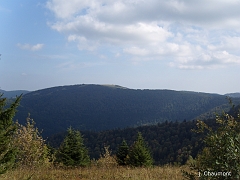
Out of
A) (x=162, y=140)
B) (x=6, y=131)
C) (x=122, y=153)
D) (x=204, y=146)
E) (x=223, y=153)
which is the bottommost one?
(x=162, y=140)

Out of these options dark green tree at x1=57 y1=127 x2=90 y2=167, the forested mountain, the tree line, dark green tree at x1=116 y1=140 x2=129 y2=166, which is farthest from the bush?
the forested mountain

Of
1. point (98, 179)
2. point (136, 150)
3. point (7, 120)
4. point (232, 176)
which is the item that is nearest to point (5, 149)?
point (7, 120)

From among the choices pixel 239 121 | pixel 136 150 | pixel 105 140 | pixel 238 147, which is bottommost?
pixel 105 140

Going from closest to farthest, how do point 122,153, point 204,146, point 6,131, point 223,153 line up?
point 223,153 → point 204,146 → point 6,131 → point 122,153

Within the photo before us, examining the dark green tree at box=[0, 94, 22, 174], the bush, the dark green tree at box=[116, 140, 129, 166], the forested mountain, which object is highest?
the dark green tree at box=[0, 94, 22, 174]

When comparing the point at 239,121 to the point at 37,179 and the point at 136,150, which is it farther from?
the point at 136,150

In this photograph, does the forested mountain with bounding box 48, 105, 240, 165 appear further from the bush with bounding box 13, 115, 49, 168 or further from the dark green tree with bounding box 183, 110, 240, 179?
the dark green tree with bounding box 183, 110, 240, 179

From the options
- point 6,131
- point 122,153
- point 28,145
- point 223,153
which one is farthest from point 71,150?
point 223,153

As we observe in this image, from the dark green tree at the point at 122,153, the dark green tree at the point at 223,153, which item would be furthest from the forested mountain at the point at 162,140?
the dark green tree at the point at 223,153

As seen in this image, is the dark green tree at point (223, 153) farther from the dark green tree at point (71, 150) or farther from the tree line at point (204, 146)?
Answer: the dark green tree at point (71, 150)

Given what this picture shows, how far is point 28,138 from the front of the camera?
15.1 meters

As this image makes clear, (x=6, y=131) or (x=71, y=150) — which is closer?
(x=6, y=131)

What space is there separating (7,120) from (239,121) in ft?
25.0

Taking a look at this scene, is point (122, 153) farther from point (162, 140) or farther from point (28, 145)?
point (162, 140)
